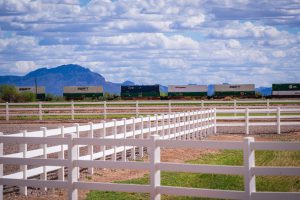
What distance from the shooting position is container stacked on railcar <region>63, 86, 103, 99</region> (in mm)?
107925

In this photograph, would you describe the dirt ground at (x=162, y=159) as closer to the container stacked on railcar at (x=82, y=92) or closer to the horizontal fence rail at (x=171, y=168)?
the horizontal fence rail at (x=171, y=168)

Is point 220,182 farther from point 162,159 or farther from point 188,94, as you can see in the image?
point 188,94

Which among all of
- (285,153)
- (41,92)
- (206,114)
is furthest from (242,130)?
(41,92)

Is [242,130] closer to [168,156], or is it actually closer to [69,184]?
[168,156]

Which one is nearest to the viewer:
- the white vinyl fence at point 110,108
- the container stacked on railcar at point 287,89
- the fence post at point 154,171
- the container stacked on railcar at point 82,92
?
the fence post at point 154,171

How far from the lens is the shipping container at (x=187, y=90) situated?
10655 centimetres

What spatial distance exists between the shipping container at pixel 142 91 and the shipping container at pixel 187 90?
2.53 meters

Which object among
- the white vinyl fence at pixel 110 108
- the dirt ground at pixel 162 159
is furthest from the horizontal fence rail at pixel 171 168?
the white vinyl fence at pixel 110 108

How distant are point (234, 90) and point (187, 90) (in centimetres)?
803

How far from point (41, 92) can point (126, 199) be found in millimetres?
103254

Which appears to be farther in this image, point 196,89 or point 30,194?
point 196,89

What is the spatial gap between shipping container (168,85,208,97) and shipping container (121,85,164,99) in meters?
2.53

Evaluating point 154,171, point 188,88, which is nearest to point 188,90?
point 188,88

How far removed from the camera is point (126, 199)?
13.7 metres
